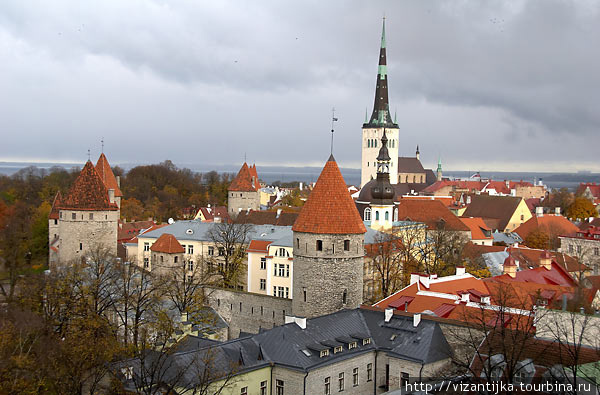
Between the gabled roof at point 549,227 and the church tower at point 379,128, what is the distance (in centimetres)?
2994

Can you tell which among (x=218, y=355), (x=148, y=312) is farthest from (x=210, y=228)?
(x=218, y=355)

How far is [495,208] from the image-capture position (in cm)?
7588

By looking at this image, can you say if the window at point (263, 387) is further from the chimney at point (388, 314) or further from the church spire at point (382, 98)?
the church spire at point (382, 98)

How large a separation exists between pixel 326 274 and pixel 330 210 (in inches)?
104

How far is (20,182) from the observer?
3656 inches

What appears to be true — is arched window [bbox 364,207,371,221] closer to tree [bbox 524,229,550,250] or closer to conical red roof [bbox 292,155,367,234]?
tree [bbox 524,229,550,250]

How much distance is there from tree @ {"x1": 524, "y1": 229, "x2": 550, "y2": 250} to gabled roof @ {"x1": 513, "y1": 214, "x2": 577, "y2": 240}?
2.16 feet

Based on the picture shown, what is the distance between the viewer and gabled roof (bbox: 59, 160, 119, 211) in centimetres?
4528

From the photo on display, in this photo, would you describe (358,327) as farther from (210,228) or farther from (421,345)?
(210,228)

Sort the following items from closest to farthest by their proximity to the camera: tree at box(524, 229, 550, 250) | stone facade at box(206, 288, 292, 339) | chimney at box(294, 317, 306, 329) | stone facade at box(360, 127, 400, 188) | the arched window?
1. chimney at box(294, 317, 306, 329)
2. stone facade at box(206, 288, 292, 339)
3. the arched window
4. tree at box(524, 229, 550, 250)
5. stone facade at box(360, 127, 400, 188)

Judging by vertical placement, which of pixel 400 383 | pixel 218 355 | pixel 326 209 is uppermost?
pixel 326 209

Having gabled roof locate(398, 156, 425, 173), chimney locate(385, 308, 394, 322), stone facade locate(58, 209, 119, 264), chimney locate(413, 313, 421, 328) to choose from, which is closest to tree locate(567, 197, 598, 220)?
gabled roof locate(398, 156, 425, 173)

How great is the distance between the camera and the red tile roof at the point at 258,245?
43000mm

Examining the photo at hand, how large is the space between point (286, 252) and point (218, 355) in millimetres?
20134
